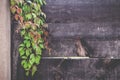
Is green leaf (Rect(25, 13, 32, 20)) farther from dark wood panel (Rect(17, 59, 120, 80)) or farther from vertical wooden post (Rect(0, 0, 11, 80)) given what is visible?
dark wood panel (Rect(17, 59, 120, 80))

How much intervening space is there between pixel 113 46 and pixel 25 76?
95 cm

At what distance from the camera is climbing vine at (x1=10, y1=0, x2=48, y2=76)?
252 cm

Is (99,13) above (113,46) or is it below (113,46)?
above

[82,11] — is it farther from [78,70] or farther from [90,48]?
[78,70]

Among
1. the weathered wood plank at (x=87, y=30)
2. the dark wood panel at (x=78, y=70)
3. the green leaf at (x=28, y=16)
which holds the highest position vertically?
the green leaf at (x=28, y=16)

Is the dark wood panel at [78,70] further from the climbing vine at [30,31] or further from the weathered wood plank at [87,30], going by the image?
the weathered wood plank at [87,30]

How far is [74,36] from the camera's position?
259cm

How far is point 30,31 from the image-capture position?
254 cm

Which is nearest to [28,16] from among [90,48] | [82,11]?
[82,11]

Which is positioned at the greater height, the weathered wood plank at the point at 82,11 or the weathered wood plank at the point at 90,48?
the weathered wood plank at the point at 82,11

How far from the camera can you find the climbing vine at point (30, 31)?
8.27 feet

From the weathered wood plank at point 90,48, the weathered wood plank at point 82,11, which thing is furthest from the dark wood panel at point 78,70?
the weathered wood plank at point 82,11

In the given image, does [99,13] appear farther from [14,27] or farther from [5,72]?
[5,72]

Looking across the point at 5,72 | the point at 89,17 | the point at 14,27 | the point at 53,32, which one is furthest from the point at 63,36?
the point at 5,72
